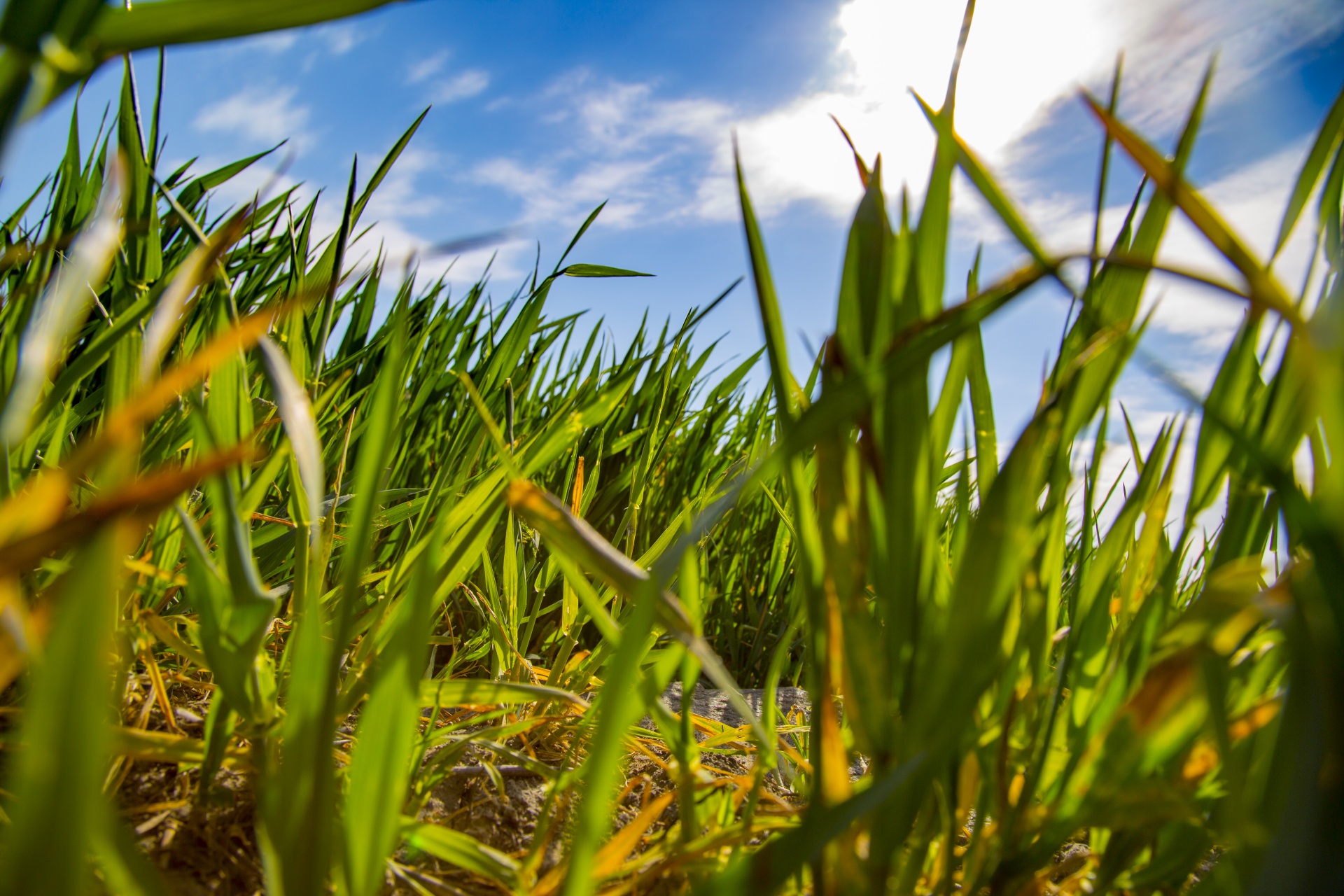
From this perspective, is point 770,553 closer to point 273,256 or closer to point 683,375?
point 683,375

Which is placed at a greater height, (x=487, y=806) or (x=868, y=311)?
(x=868, y=311)

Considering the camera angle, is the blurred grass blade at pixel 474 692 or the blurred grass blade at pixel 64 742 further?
the blurred grass blade at pixel 474 692

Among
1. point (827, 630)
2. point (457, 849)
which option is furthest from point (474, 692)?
point (827, 630)

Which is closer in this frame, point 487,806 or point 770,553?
point 487,806

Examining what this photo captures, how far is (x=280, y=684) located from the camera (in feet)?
A: 2.09

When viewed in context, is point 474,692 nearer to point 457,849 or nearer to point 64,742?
point 457,849

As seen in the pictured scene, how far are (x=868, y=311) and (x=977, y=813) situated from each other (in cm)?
30

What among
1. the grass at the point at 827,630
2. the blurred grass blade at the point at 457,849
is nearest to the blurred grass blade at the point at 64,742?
the grass at the point at 827,630

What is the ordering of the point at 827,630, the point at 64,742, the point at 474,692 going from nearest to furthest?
the point at 64,742
the point at 827,630
the point at 474,692

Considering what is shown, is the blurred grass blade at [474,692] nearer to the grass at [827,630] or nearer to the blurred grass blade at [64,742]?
the grass at [827,630]

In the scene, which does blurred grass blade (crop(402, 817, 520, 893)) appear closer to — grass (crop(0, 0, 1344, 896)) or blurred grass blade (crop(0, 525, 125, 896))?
grass (crop(0, 0, 1344, 896))

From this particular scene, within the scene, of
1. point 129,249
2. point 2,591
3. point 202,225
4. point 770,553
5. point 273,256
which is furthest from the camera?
point 770,553

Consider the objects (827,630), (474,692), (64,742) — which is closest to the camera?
(64,742)

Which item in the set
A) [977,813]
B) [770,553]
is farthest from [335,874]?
[770,553]
